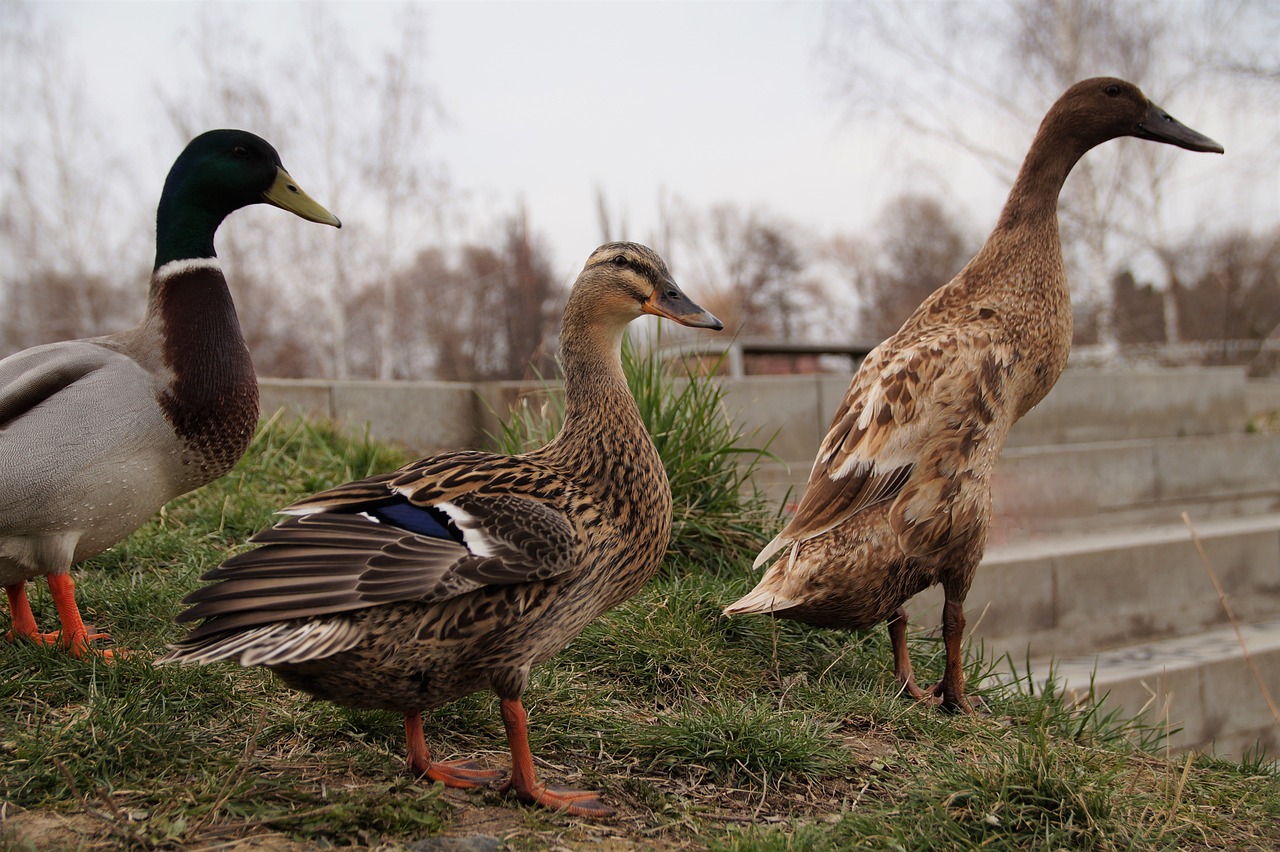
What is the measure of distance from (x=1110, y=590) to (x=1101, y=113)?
371 centimetres

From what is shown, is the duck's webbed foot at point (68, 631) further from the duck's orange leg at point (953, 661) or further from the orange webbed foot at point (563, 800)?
the duck's orange leg at point (953, 661)

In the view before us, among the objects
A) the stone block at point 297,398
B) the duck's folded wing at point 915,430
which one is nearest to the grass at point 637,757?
the duck's folded wing at point 915,430

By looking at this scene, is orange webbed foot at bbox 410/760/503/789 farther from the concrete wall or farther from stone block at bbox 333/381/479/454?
stone block at bbox 333/381/479/454

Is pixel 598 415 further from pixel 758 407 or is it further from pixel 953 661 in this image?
pixel 758 407

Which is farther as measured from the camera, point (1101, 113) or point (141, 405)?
point (1101, 113)

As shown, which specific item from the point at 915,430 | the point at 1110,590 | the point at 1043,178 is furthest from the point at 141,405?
the point at 1110,590

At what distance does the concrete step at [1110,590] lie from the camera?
5.67 metres

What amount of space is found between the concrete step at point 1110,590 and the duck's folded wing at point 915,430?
2098mm

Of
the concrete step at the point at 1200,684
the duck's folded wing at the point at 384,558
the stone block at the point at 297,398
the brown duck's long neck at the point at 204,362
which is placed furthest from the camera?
the stone block at the point at 297,398

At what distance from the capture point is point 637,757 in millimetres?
2715

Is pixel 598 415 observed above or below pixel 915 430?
above

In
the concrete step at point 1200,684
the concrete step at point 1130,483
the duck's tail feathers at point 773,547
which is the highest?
the duck's tail feathers at point 773,547

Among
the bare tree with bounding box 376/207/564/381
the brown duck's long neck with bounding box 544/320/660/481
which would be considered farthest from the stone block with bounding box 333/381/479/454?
the brown duck's long neck with bounding box 544/320/660/481

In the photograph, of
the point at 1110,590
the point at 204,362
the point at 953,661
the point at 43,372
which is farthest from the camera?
the point at 1110,590
